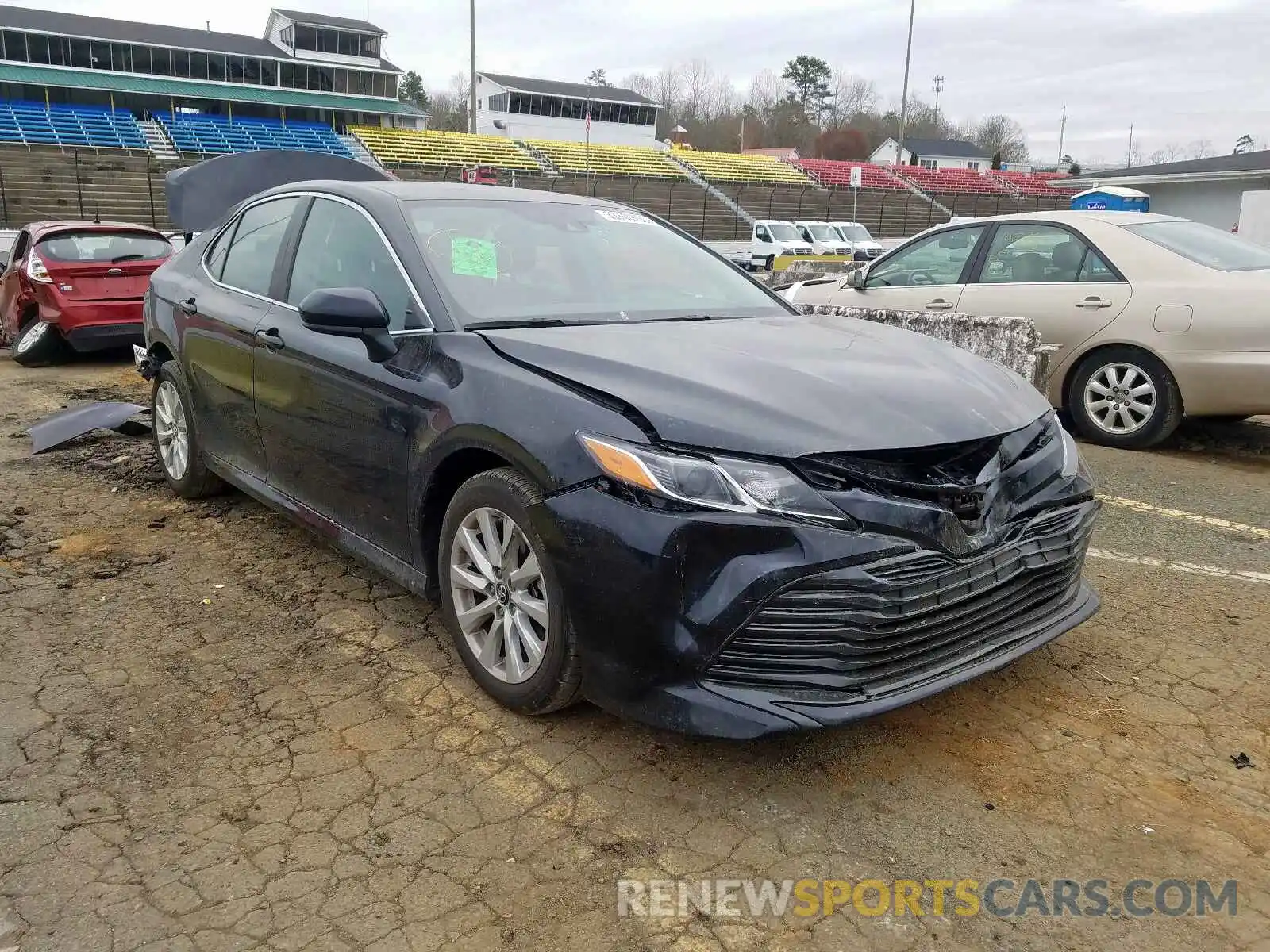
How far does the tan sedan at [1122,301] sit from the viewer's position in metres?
5.79

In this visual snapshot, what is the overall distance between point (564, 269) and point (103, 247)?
838 centimetres

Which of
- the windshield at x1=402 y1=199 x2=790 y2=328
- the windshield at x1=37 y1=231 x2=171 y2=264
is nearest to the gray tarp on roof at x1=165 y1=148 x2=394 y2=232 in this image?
the windshield at x1=37 y1=231 x2=171 y2=264

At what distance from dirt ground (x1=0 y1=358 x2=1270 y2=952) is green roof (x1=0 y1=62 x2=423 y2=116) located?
50.1m

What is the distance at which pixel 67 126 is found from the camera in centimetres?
4062

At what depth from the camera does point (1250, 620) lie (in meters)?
3.67

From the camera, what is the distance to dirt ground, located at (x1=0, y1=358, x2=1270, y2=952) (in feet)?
7.02

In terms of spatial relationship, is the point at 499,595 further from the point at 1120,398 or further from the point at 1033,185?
the point at 1033,185

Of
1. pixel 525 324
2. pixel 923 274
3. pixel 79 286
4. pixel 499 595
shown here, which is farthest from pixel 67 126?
pixel 499 595

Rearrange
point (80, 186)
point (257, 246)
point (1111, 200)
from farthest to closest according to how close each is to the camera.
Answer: point (80, 186) < point (1111, 200) < point (257, 246)

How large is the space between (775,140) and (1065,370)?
87.4 m

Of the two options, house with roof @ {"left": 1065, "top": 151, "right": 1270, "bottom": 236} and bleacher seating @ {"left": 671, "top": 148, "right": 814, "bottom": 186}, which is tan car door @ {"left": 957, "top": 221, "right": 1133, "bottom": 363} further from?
bleacher seating @ {"left": 671, "top": 148, "right": 814, "bottom": 186}

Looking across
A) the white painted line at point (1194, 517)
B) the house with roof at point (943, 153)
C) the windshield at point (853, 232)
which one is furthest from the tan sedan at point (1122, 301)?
the house with roof at point (943, 153)

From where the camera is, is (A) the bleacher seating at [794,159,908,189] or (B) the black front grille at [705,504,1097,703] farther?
(A) the bleacher seating at [794,159,908,189]

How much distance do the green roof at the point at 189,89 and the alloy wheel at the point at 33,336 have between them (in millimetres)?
42396
